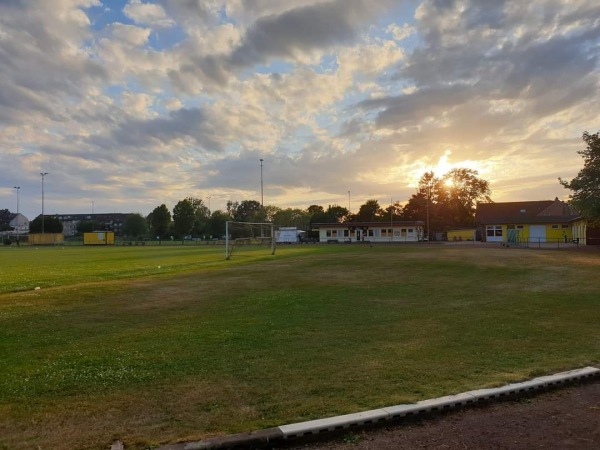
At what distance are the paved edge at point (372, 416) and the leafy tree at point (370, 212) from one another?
347 ft

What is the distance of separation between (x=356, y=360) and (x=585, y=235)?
5318 centimetres

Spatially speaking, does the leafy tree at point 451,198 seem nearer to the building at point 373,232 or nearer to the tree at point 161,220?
the building at point 373,232

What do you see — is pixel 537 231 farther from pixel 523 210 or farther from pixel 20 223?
pixel 20 223

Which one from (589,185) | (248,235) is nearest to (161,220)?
(248,235)

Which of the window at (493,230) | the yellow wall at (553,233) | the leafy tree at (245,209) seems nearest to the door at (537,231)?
the yellow wall at (553,233)

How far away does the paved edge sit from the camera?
13.7 feet

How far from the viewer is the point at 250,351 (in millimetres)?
7629

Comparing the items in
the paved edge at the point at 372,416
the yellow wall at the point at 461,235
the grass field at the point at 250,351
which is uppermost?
the yellow wall at the point at 461,235

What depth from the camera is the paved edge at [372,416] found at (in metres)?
4.18

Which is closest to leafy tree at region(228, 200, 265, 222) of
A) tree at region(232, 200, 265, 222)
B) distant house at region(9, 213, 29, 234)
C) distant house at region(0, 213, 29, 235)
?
tree at region(232, 200, 265, 222)

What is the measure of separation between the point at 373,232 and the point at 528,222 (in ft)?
89.6

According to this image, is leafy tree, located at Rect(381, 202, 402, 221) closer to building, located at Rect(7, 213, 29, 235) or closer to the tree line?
the tree line

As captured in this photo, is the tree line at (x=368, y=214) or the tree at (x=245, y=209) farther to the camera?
the tree at (x=245, y=209)

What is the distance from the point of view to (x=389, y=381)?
19.4ft
